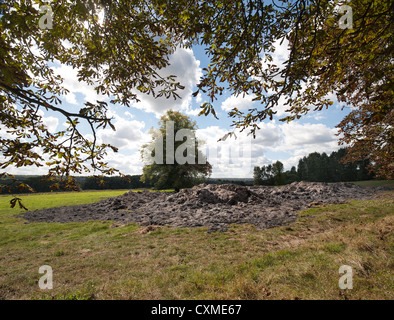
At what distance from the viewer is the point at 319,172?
64.8 meters

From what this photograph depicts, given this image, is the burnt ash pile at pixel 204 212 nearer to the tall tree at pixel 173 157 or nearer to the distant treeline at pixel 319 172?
the tall tree at pixel 173 157

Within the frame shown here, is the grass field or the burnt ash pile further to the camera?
the burnt ash pile

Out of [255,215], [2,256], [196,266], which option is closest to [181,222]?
[255,215]

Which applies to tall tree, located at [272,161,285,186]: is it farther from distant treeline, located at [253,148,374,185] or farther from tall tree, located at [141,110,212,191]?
tall tree, located at [141,110,212,191]

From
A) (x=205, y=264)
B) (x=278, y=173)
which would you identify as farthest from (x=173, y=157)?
(x=278, y=173)

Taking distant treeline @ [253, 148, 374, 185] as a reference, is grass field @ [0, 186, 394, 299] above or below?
below

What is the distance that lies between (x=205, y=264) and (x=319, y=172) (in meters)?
74.3

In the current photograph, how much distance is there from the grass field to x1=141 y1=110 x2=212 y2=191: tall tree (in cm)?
1955

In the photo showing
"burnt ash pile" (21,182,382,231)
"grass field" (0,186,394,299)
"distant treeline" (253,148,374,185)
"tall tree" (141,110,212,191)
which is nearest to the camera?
"grass field" (0,186,394,299)

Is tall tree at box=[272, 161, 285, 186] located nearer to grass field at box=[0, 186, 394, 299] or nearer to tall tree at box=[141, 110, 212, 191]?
tall tree at box=[141, 110, 212, 191]

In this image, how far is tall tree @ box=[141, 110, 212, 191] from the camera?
91.0 ft

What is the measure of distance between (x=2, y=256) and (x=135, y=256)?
5100 mm

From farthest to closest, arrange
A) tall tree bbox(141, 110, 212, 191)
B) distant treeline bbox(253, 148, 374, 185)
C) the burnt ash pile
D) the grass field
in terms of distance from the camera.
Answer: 1. distant treeline bbox(253, 148, 374, 185)
2. tall tree bbox(141, 110, 212, 191)
3. the burnt ash pile
4. the grass field

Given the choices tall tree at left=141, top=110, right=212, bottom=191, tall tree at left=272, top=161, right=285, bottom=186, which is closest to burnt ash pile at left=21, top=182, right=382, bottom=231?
tall tree at left=141, top=110, right=212, bottom=191
